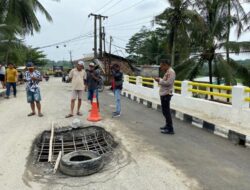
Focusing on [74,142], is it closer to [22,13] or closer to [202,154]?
[202,154]

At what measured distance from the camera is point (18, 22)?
783 inches

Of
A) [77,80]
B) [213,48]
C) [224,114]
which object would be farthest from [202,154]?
[213,48]

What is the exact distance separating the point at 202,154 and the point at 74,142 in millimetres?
2802

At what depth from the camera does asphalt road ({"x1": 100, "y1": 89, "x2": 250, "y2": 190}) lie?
3938mm

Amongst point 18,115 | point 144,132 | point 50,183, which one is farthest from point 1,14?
point 50,183

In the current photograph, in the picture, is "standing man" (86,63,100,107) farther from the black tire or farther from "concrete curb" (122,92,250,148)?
the black tire

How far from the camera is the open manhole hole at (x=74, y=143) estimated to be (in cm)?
513

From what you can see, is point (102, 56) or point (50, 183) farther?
point (102, 56)

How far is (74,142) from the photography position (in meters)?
6.16

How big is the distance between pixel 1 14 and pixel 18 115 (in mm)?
14194

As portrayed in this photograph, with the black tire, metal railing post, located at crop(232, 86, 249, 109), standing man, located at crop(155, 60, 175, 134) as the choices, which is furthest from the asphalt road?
the black tire

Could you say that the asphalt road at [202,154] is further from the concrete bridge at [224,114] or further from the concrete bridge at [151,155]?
the concrete bridge at [224,114]

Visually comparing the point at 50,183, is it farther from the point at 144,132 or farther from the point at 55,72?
the point at 55,72

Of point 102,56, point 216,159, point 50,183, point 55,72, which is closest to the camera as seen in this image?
point 50,183
